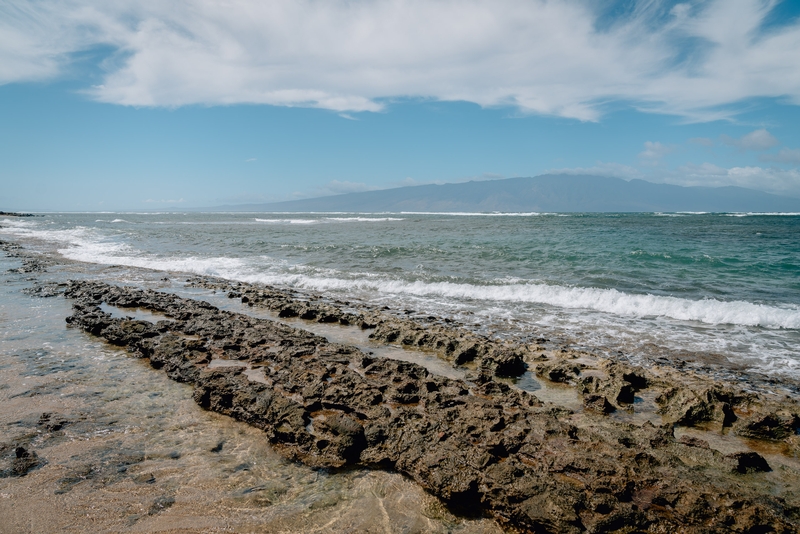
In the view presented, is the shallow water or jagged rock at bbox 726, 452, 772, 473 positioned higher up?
jagged rock at bbox 726, 452, 772, 473

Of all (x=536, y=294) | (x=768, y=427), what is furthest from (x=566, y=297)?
(x=768, y=427)

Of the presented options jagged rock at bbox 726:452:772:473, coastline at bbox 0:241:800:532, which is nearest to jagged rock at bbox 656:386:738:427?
coastline at bbox 0:241:800:532

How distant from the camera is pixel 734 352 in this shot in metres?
8.37

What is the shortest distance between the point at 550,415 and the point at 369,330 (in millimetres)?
5147

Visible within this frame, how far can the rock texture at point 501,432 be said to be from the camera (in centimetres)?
356

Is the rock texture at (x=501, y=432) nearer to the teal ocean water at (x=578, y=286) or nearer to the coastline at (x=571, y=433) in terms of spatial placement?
the coastline at (x=571, y=433)

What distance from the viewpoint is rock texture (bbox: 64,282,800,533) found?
3564mm

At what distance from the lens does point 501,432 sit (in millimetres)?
4543

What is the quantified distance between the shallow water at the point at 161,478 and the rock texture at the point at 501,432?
0.27 meters

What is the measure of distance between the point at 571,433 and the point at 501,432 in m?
0.76

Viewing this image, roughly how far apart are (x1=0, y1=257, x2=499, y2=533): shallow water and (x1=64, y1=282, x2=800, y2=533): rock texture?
0.88ft

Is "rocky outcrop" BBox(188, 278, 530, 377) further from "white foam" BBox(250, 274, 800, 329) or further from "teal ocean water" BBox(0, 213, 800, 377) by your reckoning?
"white foam" BBox(250, 274, 800, 329)

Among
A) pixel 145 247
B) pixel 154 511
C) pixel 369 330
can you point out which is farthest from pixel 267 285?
pixel 145 247

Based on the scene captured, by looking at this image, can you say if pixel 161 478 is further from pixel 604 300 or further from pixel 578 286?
pixel 578 286
